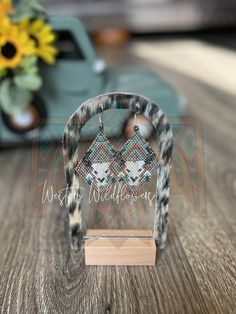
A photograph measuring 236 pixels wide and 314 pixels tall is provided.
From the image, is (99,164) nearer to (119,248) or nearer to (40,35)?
(119,248)

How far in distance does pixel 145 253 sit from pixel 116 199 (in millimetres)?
77

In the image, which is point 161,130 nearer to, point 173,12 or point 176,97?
point 176,97

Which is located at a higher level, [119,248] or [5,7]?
[5,7]

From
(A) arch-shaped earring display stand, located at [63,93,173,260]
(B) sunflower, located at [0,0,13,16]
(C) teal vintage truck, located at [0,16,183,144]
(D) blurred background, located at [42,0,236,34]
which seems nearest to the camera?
(A) arch-shaped earring display stand, located at [63,93,173,260]

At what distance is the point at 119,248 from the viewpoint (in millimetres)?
484

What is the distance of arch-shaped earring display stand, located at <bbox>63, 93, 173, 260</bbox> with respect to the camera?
418 millimetres

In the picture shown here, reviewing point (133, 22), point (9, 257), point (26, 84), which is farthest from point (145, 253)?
point (133, 22)

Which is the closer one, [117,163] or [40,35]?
[117,163]

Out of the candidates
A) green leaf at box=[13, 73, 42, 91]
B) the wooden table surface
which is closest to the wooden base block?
the wooden table surface

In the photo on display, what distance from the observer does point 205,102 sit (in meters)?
1.18

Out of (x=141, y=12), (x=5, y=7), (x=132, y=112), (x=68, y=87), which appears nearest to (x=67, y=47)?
(x=68, y=87)

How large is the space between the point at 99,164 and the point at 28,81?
14.0 inches

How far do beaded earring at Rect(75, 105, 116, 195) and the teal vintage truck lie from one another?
0.37 meters

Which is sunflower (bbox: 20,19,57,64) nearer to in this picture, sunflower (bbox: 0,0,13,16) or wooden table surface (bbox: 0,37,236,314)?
sunflower (bbox: 0,0,13,16)
